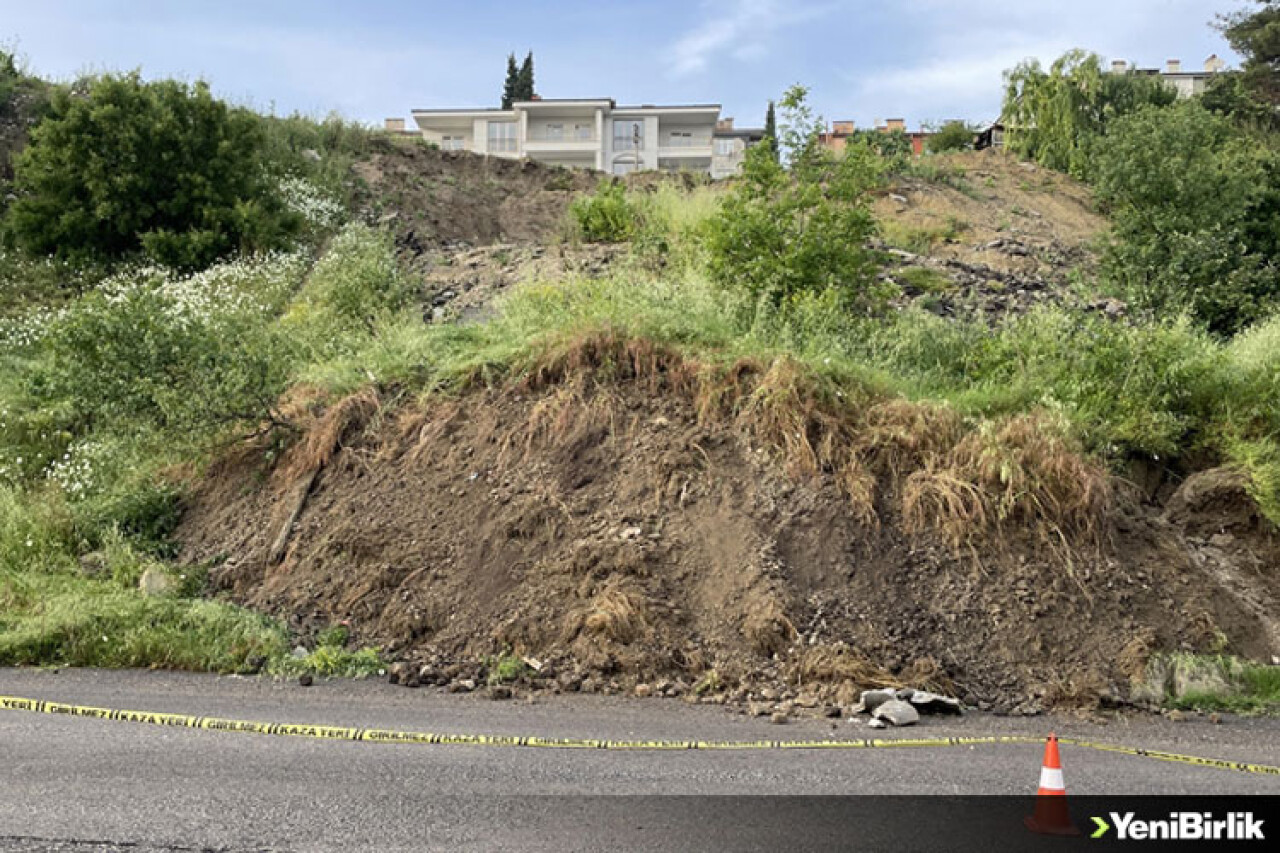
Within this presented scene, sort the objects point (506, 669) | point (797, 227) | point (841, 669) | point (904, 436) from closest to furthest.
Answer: point (841, 669), point (506, 669), point (904, 436), point (797, 227)

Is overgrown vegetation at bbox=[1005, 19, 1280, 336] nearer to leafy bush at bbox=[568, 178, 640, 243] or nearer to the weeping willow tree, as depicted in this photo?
the weeping willow tree

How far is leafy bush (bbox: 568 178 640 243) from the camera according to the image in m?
16.9

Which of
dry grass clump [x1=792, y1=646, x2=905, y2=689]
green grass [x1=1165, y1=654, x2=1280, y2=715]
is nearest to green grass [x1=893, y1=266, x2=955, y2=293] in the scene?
green grass [x1=1165, y1=654, x2=1280, y2=715]

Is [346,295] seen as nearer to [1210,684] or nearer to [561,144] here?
[1210,684]

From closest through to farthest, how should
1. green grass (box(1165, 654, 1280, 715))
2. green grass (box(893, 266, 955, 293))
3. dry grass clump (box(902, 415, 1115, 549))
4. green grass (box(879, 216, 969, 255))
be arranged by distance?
green grass (box(1165, 654, 1280, 715)) → dry grass clump (box(902, 415, 1115, 549)) → green grass (box(893, 266, 955, 293)) → green grass (box(879, 216, 969, 255))

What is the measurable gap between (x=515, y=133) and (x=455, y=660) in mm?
57037

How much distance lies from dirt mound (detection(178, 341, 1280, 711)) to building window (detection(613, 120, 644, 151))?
53584 mm

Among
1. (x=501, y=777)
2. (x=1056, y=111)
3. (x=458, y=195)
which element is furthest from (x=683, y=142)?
(x=501, y=777)

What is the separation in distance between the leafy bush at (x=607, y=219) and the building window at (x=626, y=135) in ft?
144

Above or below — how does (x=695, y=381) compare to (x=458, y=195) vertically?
below

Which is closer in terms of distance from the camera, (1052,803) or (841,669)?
(1052,803)

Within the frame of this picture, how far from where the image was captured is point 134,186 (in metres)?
16.9

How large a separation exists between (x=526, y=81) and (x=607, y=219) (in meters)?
56.2

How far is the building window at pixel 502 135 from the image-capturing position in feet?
199
